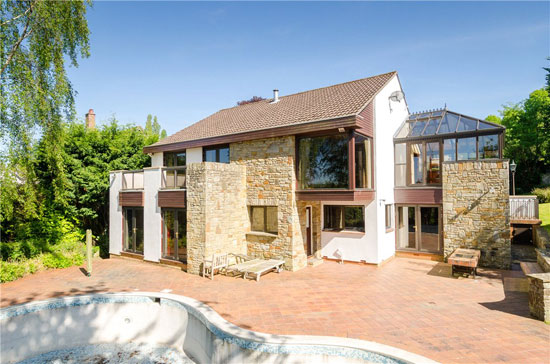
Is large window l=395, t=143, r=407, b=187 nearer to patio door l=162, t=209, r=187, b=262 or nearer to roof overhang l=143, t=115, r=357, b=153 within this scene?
roof overhang l=143, t=115, r=357, b=153

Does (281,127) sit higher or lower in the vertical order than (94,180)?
higher

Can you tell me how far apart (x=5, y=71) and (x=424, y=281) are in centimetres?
1574

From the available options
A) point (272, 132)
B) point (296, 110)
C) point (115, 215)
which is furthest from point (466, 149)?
point (115, 215)

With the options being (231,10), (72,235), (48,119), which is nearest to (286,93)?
(231,10)

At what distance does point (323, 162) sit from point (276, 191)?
2.17m

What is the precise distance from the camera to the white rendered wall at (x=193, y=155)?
45.6 ft

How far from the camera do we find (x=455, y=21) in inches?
447

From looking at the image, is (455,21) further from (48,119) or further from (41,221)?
(41,221)

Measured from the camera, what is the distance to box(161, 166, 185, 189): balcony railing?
12.4 metres

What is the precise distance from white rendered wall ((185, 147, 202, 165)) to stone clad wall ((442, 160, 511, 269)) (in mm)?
10951

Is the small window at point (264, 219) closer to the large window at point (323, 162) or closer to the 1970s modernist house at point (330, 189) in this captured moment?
the 1970s modernist house at point (330, 189)

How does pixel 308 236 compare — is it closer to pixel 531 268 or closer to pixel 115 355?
pixel 531 268

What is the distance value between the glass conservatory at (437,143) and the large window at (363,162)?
3.05 metres

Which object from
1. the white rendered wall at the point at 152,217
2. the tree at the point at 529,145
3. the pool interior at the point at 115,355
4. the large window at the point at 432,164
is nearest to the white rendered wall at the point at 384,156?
the large window at the point at 432,164
